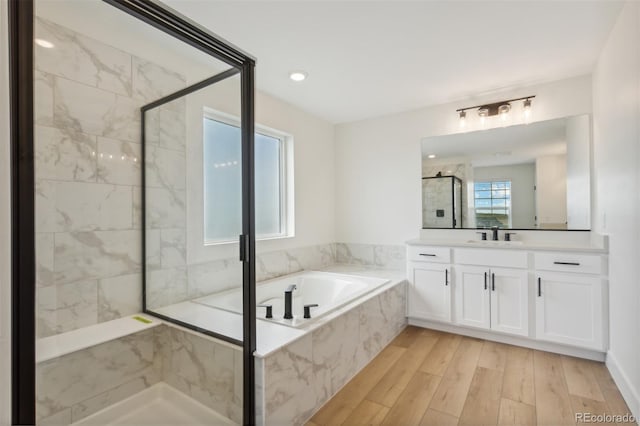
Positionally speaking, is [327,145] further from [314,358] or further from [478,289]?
[314,358]

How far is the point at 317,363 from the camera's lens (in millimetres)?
1879

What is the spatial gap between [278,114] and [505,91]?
2221 millimetres

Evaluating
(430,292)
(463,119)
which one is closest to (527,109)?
(463,119)

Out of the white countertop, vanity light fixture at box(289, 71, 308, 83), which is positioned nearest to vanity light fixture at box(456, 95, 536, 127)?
the white countertop

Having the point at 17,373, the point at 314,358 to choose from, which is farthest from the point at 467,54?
the point at 17,373

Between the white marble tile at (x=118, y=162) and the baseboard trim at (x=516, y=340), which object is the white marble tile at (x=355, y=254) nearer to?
the baseboard trim at (x=516, y=340)

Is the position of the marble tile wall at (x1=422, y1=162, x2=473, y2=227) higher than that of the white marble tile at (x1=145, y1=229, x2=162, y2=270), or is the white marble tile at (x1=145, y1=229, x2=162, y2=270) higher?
the marble tile wall at (x1=422, y1=162, x2=473, y2=227)

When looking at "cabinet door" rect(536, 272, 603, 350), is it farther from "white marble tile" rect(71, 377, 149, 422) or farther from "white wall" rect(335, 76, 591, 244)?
"white marble tile" rect(71, 377, 149, 422)

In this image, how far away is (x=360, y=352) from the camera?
233cm

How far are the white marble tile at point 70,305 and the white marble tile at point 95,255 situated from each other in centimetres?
5

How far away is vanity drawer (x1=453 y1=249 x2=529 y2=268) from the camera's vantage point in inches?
104

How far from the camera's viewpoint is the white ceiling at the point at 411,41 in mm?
1813

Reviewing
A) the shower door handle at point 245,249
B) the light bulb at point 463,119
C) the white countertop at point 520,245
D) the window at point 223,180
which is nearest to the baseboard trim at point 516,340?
the white countertop at point 520,245

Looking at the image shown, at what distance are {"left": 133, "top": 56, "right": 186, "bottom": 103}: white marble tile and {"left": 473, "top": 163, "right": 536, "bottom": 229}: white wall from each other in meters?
3.02
